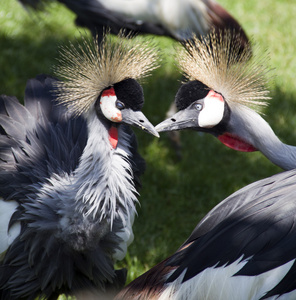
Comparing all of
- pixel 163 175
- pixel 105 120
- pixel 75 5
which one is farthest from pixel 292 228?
pixel 75 5

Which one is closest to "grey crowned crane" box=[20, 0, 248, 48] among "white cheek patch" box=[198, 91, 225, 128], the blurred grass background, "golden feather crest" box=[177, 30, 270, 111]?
the blurred grass background

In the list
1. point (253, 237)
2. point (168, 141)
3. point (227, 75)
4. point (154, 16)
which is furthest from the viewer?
point (168, 141)

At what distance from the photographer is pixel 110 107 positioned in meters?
1.50

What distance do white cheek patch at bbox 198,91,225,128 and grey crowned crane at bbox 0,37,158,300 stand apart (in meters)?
0.17

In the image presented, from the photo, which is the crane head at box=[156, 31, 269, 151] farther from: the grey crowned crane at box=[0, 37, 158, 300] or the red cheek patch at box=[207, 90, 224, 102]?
the grey crowned crane at box=[0, 37, 158, 300]

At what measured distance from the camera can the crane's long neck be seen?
153cm

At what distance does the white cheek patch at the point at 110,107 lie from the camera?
150 cm

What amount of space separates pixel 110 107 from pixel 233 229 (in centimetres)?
47

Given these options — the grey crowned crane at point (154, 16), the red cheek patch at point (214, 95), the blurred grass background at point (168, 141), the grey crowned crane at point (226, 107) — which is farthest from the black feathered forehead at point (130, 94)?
the grey crowned crane at point (154, 16)

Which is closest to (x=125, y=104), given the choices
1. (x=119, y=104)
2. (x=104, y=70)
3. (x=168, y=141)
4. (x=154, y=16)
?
(x=119, y=104)

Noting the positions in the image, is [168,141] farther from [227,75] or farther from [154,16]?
[227,75]

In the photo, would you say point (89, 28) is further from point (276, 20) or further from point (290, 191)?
point (276, 20)

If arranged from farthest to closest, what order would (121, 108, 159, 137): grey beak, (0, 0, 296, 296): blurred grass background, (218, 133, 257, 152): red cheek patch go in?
(0, 0, 296, 296): blurred grass background < (218, 133, 257, 152): red cheek patch < (121, 108, 159, 137): grey beak

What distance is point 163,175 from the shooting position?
2553 mm
